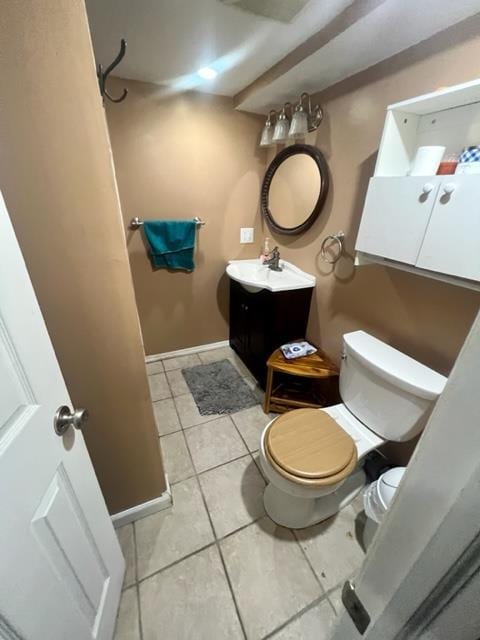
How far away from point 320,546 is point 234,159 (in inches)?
98.7

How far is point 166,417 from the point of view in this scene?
184 centimetres

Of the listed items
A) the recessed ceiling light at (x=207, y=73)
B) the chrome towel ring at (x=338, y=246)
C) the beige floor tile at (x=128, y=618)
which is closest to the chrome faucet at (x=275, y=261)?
the chrome towel ring at (x=338, y=246)

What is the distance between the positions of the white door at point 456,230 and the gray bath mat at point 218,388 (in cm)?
146

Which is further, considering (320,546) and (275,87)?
(275,87)

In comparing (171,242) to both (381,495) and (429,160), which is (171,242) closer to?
(429,160)

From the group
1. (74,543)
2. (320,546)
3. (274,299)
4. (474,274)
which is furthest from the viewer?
(274,299)

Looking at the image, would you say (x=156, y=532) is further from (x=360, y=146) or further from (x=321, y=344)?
(x=360, y=146)

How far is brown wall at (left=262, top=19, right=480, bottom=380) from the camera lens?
104cm

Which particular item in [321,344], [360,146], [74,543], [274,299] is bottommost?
[321,344]

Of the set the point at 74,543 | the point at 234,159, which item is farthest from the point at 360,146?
the point at 74,543

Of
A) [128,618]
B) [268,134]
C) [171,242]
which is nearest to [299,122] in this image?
[268,134]

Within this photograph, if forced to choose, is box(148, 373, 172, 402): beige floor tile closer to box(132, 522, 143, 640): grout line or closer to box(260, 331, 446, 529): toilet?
box(132, 522, 143, 640): grout line

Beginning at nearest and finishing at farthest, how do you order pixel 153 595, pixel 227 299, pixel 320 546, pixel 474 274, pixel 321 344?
pixel 474 274
pixel 153 595
pixel 320 546
pixel 321 344
pixel 227 299

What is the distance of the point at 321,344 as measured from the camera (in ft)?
6.12
